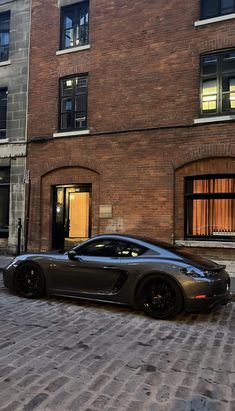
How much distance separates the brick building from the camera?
11.4 meters

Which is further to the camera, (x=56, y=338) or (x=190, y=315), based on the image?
(x=190, y=315)

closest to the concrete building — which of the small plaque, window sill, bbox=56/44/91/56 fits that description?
window sill, bbox=56/44/91/56

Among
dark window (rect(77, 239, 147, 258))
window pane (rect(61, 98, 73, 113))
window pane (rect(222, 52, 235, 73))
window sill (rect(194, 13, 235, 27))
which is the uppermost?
window sill (rect(194, 13, 235, 27))

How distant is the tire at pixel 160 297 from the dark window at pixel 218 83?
7070 millimetres

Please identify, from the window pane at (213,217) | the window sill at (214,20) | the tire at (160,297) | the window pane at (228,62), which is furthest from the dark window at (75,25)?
the tire at (160,297)

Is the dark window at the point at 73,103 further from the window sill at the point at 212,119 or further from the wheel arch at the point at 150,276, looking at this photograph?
the wheel arch at the point at 150,276

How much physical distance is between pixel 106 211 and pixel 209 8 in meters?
7.24

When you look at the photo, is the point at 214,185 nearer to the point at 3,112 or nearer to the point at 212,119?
the point at 212,119

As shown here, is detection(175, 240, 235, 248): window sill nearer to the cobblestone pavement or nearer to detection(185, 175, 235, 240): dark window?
detection(185, 175, 235, 240): dark window

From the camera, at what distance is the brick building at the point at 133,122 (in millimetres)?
11383

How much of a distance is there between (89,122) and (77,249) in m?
7.19

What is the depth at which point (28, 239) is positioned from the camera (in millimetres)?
13898

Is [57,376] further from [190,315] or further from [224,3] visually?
[224,3]

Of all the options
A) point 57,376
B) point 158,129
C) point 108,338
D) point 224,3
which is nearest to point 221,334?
point 108,338
